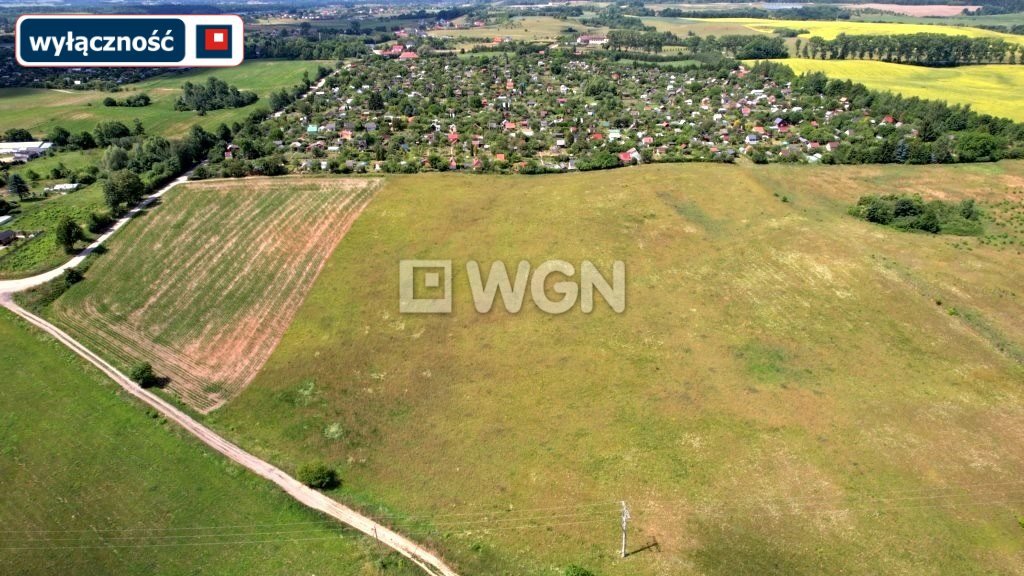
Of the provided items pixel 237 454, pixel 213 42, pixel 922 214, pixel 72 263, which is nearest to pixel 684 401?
pixel 237 454

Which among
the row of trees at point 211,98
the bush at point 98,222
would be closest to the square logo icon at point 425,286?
the bush at point 98,222

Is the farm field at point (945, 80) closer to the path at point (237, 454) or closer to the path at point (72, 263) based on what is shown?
the path at point (237, 454)

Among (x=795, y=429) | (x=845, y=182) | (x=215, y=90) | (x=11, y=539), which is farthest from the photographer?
(x=215, y=90)

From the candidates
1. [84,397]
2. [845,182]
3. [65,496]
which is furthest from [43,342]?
[845,182]

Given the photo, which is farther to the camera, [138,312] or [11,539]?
[138,312]

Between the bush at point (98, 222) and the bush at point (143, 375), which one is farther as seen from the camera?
the bush at point (98, 222)

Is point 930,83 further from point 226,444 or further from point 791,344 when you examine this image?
point 226,444
